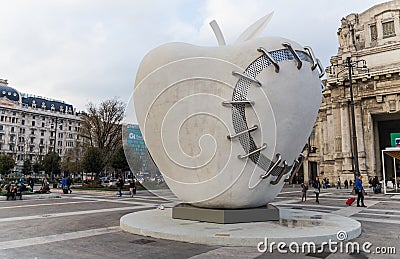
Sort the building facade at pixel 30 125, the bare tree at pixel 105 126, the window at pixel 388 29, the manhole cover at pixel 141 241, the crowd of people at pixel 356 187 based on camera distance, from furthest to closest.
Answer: the building facade at pixel 30 125, the window at pixel 388 29, the bare tree at pixel 105 126, the crowd of people at pixel 356 187, the manhole cover at pixel 141 241

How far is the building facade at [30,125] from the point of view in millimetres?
89000

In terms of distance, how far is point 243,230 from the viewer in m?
8.48

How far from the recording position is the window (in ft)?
148

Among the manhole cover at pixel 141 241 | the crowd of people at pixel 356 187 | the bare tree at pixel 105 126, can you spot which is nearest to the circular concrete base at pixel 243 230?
the manhole cover at pixel 141 241

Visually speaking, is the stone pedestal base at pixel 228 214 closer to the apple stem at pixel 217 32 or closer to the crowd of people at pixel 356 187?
the apple stem at pixel 217 32

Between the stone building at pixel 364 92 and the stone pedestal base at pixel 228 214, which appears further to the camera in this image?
the stone building at pixel 364 92

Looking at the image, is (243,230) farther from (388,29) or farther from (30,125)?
(30,125)

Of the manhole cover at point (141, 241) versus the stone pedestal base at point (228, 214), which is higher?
the stone pedestal base at point (228, 214)

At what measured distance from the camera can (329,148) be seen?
48812 mm
